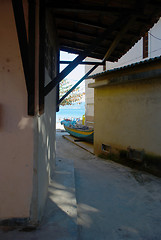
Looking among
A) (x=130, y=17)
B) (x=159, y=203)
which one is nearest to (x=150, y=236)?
(x=159, y=203)

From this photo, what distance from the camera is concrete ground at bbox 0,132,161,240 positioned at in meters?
2.77

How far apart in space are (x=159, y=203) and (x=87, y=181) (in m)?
2.11

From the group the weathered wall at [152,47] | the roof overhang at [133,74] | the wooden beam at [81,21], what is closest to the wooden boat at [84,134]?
the roof overhang at [133,74]

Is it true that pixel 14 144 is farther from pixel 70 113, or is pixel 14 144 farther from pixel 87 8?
A: pixel 70 113

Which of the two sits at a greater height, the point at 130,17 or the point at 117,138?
the point at 130,17

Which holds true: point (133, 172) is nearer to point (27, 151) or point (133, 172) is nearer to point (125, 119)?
point (125, 119)

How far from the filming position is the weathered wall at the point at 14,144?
263cm

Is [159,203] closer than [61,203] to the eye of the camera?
No

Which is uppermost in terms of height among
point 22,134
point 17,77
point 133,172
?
point 17,77

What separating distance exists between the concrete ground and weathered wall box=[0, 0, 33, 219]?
37cm

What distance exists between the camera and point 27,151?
267 centimetres

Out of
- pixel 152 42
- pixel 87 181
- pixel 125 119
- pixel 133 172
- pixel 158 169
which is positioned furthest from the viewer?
pixel 152 42

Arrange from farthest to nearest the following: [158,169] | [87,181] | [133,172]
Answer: [133,172], [158,169], [87,181]

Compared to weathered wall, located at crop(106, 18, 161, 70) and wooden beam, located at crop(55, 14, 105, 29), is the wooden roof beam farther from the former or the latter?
weathered wall, located at crop(106, 18, 161, 70)
